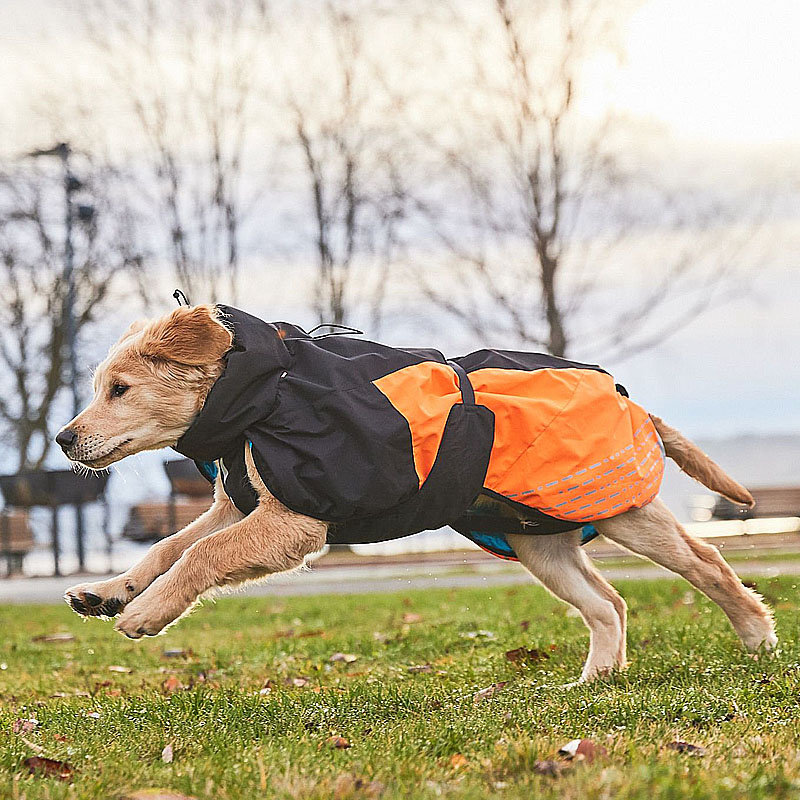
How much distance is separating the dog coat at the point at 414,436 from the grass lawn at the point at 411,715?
2.69 ft

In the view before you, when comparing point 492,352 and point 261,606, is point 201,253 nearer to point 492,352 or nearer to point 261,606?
point 261,606

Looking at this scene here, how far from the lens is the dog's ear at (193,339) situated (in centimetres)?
443

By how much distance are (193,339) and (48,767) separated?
178cm

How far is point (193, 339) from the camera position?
4.44 meters

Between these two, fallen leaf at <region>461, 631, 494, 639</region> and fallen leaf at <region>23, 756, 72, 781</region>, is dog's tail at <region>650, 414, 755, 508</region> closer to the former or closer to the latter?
fallen leaf at <region>461, 631, 494, 639</region>

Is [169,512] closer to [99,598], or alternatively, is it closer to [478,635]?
[478,635]

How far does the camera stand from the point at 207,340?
14.6 ft

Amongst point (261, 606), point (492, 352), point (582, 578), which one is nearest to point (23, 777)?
point (492, 352)

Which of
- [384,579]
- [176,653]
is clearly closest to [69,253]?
[384,579]

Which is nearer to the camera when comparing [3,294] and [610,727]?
[610,727]

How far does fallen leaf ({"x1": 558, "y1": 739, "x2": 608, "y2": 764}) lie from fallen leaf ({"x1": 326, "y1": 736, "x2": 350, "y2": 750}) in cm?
77

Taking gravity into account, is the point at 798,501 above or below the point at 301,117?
below

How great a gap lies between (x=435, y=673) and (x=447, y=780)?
268 cm

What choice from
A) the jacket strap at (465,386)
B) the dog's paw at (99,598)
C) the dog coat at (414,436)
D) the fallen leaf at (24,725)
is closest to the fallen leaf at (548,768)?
the dog coat at (414,436)
